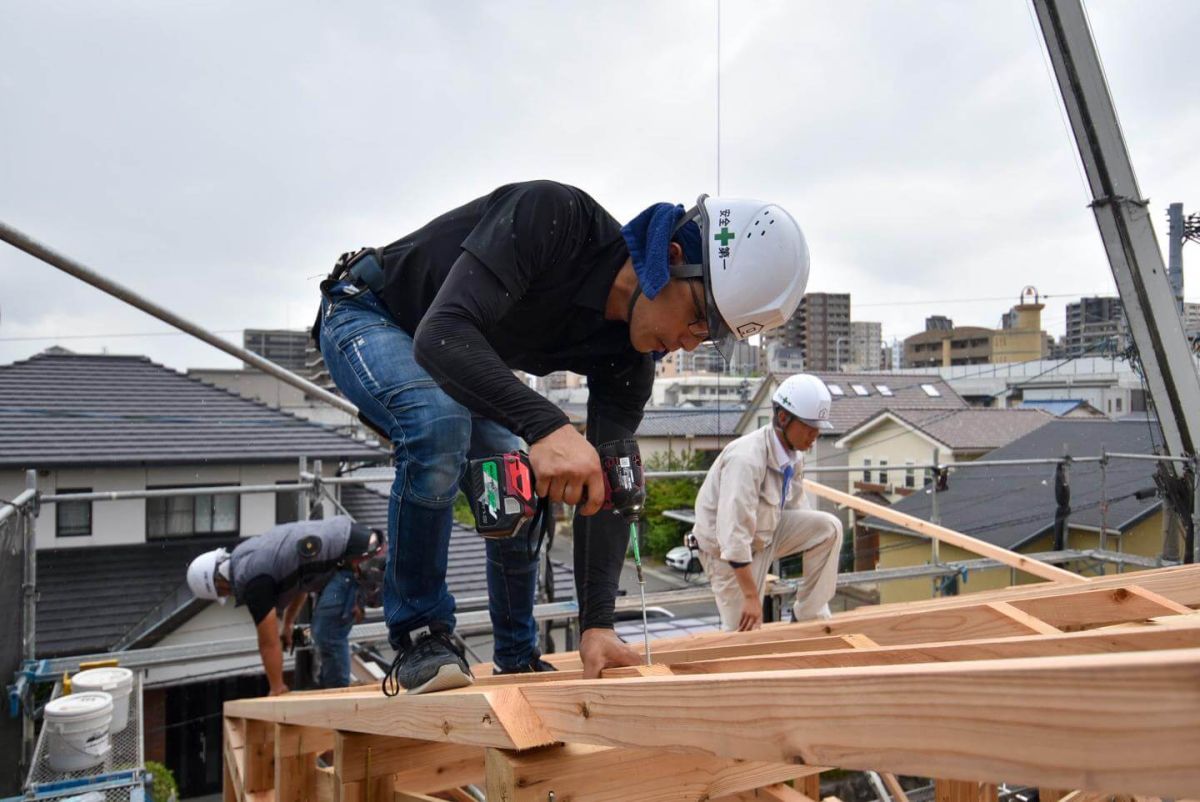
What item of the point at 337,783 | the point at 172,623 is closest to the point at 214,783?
the point at 172,623

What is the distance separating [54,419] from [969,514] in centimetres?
1257

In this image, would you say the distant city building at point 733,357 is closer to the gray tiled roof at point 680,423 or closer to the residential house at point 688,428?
the residential house at point 688,428

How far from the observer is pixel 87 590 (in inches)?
364

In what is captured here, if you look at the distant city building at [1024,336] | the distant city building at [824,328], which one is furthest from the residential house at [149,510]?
the distant city building at [1024,336]

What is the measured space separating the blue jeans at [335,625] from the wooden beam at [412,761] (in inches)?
114

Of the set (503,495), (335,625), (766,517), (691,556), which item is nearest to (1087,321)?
(691,556)

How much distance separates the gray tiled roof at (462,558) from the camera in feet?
26.5

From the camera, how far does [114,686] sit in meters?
4.21

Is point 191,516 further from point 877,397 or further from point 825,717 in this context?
point 877,397

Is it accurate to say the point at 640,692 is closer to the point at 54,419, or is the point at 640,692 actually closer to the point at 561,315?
the point at 561,315

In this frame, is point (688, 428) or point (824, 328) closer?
point (688, 428)

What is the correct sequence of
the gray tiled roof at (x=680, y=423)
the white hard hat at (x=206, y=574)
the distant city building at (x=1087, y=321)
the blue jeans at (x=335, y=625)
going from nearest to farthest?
the white hard hat at (x=206, y=574)
the blue jeans at (x=335, y=625)
the gray tiled roof at (x=680, y=423)
the distant city building at (x=1087, y=321)

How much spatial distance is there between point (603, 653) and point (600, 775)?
2.10ft

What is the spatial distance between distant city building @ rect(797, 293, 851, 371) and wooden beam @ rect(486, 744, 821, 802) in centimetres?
1933
